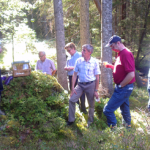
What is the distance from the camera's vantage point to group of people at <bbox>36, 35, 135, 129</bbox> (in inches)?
132

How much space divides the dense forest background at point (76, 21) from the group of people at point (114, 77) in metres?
5.72

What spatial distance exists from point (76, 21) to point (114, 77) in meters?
11.1

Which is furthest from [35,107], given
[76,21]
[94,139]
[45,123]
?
[76,21]

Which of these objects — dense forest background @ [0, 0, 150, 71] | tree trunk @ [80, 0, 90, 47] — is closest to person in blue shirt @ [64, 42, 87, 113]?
tree trunk @ [80, 0, 90, 47]

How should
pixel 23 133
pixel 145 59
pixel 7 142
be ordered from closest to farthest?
1. pixel 7 142
2. pixel 23 133
3. pixel 145 59

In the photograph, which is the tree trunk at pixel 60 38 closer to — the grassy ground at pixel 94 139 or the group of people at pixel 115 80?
the grassy ground at pixel 94 139

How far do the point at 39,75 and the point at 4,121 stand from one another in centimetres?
176

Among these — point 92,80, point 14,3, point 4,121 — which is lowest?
point 4,121

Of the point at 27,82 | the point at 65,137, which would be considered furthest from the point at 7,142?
the point at 27,82

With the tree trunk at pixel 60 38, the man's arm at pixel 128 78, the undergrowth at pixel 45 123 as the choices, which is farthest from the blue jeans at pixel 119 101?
the tree trunk at pixel 60 38

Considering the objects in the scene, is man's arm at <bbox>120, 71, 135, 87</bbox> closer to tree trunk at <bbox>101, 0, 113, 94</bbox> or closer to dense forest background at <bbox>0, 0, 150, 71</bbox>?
tree trunk at <bbox>101, 0, 113, 94</bbox>

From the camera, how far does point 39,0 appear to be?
941 cm

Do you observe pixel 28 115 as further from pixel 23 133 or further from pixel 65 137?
pixel 65 137

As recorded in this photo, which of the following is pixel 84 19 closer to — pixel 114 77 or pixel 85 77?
pixel 85 77
